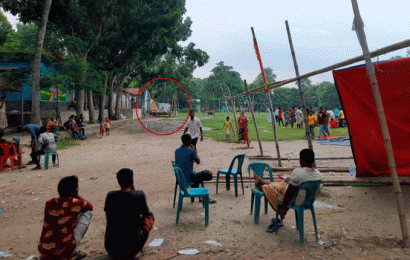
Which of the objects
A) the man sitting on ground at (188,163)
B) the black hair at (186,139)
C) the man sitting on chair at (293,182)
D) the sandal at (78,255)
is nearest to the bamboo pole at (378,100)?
the man sitting on chair at (293,182)

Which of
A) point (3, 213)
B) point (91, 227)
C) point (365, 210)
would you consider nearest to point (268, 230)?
point (365, 210)

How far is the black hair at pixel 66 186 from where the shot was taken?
306cm

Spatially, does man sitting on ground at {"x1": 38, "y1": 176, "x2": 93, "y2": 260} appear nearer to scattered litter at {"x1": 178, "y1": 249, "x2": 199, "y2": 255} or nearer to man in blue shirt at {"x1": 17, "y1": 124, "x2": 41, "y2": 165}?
scattered litter at {"x1": 178, "y1": 249, "x2": 199, "y2": 255}

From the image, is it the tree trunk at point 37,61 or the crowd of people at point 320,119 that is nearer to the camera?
the tree trunk at point 37,61

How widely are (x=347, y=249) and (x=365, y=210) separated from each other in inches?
62.6

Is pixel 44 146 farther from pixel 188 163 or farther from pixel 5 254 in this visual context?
pixel 5 254

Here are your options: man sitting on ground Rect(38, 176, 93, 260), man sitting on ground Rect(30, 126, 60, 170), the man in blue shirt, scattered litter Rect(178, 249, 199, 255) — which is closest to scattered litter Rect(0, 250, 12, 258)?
man sitting on ground Rect(38, 176, 93, 260)

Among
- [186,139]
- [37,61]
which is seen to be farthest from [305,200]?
[37,61]

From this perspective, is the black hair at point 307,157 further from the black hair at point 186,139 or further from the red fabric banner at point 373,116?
the red fabric banner at point 373,116

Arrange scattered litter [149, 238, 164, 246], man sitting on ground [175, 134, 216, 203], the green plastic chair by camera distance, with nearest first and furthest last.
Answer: the green plastic chair
scattered litter [149, 238, 164, 246]
man sitting on ground [175, 134, 216, 203]

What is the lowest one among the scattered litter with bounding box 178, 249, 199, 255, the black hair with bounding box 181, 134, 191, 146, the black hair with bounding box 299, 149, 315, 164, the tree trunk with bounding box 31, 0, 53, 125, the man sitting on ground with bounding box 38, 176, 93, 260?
the scattered litter with bounding box 178, 249, 199, 255

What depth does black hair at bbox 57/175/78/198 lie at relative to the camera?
3059mm

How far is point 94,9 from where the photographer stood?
731 inches

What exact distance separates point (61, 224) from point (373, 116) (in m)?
5.46
